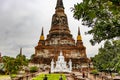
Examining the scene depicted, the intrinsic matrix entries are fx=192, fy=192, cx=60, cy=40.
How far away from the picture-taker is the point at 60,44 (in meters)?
54.4

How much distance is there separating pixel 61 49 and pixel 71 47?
2906 millimetres

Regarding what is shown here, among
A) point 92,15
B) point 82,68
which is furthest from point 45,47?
point 92,15

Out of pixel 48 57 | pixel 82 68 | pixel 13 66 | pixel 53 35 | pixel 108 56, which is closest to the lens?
pixel 13 66

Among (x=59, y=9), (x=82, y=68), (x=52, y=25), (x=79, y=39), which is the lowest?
(x=82, y=68)

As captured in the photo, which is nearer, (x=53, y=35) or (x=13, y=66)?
(x=13, y=66)

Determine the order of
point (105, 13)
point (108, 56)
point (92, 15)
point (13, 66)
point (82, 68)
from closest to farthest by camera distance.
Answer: point (92, 15) < point (105, 13) < point (13, 66) < point (108, 56) < point (82, 68)

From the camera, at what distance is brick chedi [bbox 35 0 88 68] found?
53.1 meters

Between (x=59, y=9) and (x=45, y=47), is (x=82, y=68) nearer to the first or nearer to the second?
(x=45, y=47)

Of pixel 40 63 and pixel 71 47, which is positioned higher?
pixel 71 47

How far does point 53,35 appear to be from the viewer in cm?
5656

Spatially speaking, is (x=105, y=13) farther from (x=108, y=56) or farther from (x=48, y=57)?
(x=48, y=57)

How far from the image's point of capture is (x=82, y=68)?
4906 cm

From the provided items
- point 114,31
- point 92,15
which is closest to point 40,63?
point 114,31

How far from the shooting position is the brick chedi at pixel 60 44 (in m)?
53.1
